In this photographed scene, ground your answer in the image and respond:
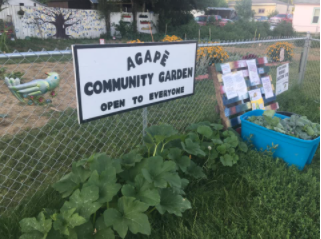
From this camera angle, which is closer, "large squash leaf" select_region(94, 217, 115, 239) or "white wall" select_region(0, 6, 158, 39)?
"large squash leaf" select_region(94, 217, 115, 239)

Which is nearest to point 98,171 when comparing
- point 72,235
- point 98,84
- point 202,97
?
point 72,235

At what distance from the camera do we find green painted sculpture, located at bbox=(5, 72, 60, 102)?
181 cm

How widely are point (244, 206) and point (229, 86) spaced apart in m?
1.70

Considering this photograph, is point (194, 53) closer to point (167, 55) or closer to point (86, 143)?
point (167, 55)

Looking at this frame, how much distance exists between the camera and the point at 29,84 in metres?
1.87

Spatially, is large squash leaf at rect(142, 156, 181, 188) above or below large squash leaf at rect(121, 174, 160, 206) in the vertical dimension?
above

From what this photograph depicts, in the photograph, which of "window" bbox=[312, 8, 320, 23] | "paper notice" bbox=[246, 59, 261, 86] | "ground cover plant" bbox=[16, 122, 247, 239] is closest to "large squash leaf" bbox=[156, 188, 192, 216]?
"ground cover plant" bbox=[16, 122, 247, 239]

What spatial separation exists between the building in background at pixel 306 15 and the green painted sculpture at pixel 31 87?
36349 millimetres

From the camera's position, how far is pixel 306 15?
32.4 meters

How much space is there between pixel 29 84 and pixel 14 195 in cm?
112

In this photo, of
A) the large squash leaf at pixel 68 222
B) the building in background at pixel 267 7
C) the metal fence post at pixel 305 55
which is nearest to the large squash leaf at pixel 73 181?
the large squash leaf at pixel 68 222

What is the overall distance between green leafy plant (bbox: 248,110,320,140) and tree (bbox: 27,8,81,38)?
1404 cm

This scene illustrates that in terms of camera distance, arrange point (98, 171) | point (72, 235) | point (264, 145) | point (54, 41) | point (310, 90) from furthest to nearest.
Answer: point (54, 41), point (310, 90), point (264, 145), point (98, 171), point (72, 235)

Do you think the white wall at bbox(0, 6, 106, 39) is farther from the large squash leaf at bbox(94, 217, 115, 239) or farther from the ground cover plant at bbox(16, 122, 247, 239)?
the large squash leaf at bbox(94, 217, 115, 239)
